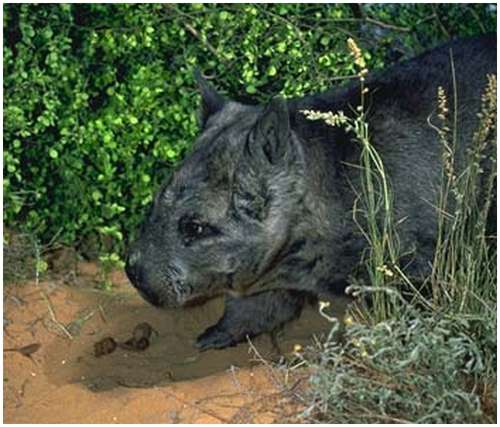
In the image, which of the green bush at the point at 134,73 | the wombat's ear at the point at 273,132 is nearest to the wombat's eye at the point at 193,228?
the wombat's ear at the point at 273,132

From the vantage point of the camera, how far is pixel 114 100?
23.7 ft

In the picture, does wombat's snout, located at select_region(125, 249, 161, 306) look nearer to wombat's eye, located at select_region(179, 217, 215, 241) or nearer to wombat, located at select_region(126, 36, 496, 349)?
wombat, located at select_region(126, 36, 496, 349)

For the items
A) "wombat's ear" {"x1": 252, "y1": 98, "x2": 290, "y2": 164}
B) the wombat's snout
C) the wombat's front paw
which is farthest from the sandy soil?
"wombat's ear" {"x1": 252, "y1": 98, "x2": 290, "y2": 164}

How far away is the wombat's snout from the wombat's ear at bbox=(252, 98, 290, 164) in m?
0.76

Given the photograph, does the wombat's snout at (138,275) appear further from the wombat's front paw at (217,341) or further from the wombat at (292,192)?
the wombat's front paw at (217,341)

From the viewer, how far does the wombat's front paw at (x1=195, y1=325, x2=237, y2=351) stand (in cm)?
666

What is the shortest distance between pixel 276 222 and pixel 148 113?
1.71 m

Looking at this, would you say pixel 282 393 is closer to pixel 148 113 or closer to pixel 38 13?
pixel 148 113

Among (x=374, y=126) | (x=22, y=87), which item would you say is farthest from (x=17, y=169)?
(x=374, y=126)

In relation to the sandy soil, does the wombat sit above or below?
above

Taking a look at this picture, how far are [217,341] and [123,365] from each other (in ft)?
1.74

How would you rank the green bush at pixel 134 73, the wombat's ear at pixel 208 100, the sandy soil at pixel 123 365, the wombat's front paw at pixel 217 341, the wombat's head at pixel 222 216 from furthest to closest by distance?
1. the green bush at pixel 134 73
2. the wombat's front paw at pixel 217 341
3. the wombat's ear at pixel 208 100
4. the wombat's head at pixel 222 216
5. the sandy soil at pixel 123 365

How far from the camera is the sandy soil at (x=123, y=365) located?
552 cm

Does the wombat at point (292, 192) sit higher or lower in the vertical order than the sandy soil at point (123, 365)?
higher
